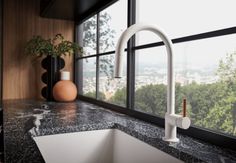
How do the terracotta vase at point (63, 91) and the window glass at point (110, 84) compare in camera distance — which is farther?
the terracotta vase at point (63, 91)

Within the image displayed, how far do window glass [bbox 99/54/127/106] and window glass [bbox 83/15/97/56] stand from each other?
29cm

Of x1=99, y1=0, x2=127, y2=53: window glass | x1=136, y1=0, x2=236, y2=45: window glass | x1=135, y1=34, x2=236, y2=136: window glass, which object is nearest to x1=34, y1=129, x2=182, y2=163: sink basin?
x1=135, y1=34, x2=236, y2=136: window glass

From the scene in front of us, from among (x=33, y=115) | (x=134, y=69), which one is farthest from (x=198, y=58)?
(x=33, y=115)

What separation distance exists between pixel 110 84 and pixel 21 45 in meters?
→ 1.23

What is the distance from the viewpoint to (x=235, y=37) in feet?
3.06

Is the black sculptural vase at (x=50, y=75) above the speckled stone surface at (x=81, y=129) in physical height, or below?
above

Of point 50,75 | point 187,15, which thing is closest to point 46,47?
point 50,75

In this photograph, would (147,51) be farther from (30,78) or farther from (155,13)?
(30,78)

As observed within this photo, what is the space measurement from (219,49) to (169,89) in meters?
0.29

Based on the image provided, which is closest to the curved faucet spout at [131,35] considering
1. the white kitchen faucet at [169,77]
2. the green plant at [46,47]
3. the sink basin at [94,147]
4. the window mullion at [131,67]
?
the white kitchen faucet at [169,77]

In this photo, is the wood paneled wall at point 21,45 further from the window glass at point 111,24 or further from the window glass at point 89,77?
the window glass at point 111,24

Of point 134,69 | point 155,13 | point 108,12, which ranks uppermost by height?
point 108,12

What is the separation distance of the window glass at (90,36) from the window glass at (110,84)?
29 cm

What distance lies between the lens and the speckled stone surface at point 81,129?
84cm
